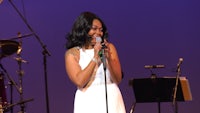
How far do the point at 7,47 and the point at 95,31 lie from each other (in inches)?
58.3

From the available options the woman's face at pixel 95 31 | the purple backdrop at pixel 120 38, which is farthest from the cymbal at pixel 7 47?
the woman's face at pixel 95 31

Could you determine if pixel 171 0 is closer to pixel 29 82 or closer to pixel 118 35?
pixel 118 35

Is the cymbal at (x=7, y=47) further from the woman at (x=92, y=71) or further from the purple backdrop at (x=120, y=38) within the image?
the woman at (x=92, y=71)

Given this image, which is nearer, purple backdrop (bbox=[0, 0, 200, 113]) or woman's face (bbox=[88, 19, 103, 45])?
woman's face (bbox=[88, 19, 103, 45])

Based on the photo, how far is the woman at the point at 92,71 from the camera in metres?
2.98

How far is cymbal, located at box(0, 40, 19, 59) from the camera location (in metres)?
4.25

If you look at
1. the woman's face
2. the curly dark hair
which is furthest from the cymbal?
the woman's face

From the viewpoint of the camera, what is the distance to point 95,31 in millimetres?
3131

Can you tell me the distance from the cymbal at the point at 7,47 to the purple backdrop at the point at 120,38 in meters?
0.99

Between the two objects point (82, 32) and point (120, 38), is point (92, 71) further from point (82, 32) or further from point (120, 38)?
point (120, 38)

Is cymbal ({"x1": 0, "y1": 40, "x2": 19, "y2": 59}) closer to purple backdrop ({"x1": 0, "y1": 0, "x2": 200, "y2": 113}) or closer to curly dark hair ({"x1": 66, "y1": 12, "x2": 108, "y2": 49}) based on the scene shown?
purple backdrop ({"x1": 0, "y1": 0, "x2": 200, "y2": 113})

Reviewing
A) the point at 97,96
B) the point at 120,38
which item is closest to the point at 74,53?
the point at 97,96

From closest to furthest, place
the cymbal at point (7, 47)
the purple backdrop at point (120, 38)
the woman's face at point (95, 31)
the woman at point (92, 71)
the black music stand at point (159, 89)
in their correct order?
the woman at point (92, 71), the woman's face at point (95, 31), the cymbal at point (7, 47), the black music stand at point (159, 89), the purple backdrop at point (120, 38)

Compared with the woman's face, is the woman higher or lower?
lower
